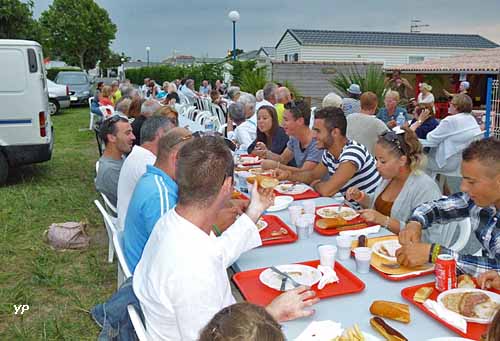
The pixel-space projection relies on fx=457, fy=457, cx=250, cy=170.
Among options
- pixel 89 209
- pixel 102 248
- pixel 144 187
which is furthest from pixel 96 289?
pixel 89 209

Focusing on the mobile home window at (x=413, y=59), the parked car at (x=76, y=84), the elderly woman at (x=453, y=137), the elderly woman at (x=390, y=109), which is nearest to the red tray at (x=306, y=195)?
the elderly woman at (x=453, y=137)

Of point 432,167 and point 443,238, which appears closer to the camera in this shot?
point 443,238

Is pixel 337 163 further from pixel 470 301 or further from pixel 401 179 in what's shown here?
pixel 470 301

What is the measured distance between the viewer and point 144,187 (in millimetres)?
2344

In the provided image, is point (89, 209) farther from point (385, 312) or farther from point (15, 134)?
point (385, 312)

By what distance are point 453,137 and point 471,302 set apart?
15.6ft

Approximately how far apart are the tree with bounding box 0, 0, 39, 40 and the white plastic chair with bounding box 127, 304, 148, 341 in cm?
1591

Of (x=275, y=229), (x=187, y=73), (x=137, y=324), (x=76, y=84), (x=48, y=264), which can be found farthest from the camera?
(x=187, y=73)

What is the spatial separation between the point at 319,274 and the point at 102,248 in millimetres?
3208

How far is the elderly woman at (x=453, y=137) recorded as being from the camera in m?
5.96

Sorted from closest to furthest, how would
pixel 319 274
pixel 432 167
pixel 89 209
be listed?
pixel 319 274
pixel 89 209
pixel 432 167

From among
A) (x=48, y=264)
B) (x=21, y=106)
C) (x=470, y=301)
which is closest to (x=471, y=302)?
(x=470, y=301)

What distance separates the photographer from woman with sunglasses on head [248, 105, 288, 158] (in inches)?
208

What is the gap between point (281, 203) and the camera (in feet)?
10.7
